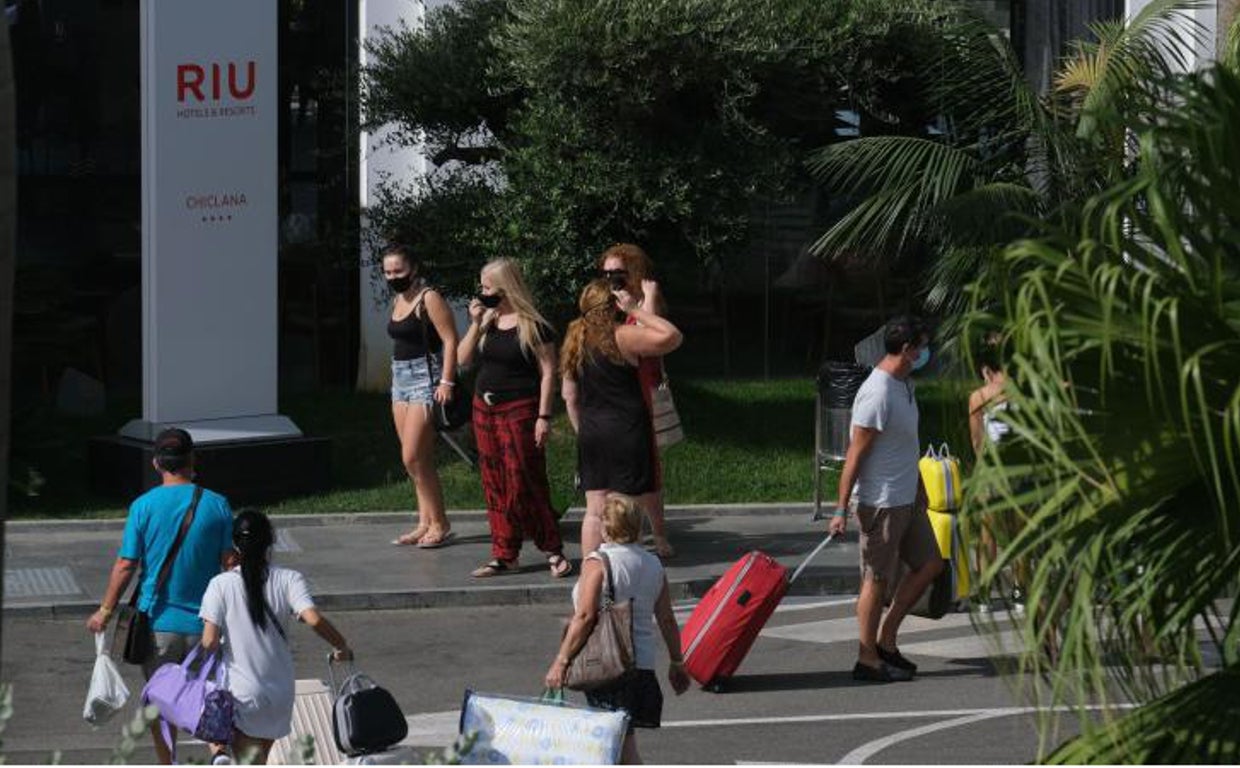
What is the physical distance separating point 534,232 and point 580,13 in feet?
5.30

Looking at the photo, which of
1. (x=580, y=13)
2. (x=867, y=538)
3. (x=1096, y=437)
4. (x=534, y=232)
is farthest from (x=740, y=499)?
(x=1096, y=437)

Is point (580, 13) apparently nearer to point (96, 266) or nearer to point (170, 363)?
point (170, 363)

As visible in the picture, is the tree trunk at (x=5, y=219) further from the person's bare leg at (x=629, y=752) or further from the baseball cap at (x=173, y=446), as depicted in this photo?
the baseball cap at (x=173, y=446)

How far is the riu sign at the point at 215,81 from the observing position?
14359mm

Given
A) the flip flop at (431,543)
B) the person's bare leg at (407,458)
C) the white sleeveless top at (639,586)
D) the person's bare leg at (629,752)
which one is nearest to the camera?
the person's bare leg at (629,752)

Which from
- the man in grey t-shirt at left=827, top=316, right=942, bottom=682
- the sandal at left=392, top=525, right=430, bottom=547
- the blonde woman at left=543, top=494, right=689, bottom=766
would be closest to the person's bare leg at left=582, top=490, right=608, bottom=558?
the man in grey t-shirt at left=827, top=316, right=942, bottom=682

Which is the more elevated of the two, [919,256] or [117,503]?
[919,256]

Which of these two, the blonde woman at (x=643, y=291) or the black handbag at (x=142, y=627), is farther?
the blonde woman at (x=643, y=291)

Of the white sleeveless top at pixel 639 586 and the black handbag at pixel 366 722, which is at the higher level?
the white sleeveless top at pixel 639 586

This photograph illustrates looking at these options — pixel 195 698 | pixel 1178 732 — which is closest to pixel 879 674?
pixel 195 698

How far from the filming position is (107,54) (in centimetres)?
1811

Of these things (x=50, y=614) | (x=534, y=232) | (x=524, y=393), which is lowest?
(x=50, y=614)

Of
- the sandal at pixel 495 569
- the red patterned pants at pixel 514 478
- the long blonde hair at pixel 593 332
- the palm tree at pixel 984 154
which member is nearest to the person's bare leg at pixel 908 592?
the palm tree at pixel 984 154

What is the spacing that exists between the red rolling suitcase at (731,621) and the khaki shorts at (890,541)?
1.49 feet
